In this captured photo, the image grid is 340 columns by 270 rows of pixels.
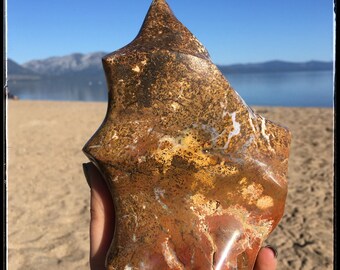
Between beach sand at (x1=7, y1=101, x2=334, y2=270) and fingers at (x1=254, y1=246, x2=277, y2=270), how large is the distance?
2.22 meters

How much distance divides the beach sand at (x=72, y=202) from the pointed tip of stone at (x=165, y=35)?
260 centimetres

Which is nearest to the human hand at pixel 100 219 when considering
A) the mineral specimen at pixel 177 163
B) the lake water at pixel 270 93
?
the mineral specimen at pixel 177 163

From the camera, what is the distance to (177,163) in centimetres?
116

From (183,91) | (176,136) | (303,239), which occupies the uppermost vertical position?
(183,91)

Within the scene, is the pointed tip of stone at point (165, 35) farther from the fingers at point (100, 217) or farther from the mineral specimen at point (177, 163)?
the fingers at point (100, 217)

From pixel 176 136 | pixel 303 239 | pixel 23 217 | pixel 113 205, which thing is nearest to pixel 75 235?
pixel 23 217

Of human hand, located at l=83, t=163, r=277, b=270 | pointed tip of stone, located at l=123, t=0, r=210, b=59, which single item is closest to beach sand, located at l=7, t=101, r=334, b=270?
human hand, located at l=83, t=163, r=277, b=270

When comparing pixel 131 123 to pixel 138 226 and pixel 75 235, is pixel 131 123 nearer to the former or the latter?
pixel 138 226

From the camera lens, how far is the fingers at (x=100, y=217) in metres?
1.29

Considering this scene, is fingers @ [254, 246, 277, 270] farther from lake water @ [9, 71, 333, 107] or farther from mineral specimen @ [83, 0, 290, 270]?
lake water @ [9, 71, 333, 107]

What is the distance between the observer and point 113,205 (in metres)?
1.27

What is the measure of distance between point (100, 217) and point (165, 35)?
65 centimetres

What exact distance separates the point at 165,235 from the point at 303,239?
2.89 m

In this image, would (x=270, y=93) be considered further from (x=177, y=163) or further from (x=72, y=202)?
(x=177, y=163)
